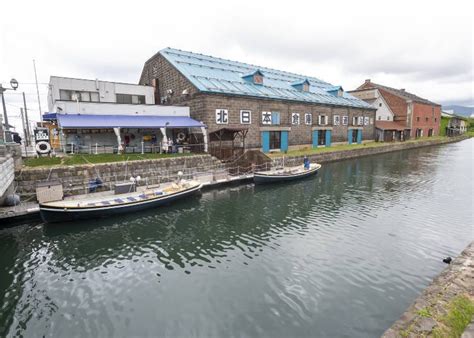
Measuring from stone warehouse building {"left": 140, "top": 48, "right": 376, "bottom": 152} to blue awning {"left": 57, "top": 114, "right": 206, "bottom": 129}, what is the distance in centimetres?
270

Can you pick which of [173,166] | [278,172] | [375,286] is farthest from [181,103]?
[375,286]

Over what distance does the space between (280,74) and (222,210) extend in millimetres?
38856

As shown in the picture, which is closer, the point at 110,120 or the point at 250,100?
the point at 110,120

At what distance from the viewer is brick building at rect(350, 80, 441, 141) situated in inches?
2454

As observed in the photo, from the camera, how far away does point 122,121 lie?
25.9m

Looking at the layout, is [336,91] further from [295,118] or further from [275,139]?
[275,139]

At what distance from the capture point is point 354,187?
25703 millimetres

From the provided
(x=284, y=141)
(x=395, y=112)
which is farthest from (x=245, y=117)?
(x=395, y=112)

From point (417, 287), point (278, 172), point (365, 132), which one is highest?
point (365, 132)

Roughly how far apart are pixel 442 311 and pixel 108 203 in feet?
55.1

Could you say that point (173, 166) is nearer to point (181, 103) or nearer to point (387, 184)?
point (181, 103)

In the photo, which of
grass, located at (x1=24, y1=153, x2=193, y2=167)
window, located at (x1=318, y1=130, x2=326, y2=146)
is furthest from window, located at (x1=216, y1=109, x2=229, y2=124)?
window, located at (x1=318, y1=130, x2=326, y2=146)

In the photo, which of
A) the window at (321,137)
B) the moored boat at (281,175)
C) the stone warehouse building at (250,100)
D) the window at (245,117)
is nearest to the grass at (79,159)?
the moored boat at (281,175)

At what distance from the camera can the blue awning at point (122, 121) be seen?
914 inches
